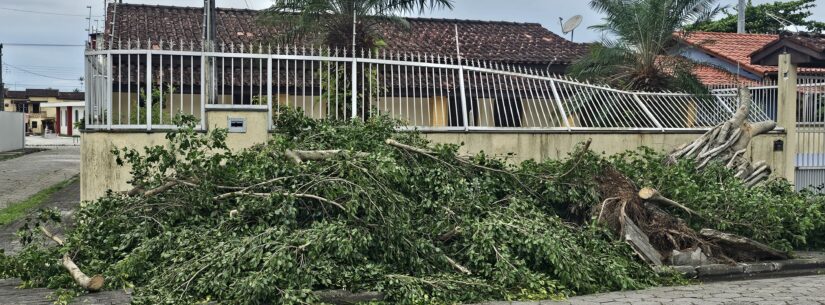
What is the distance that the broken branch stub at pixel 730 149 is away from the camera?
38.8ft

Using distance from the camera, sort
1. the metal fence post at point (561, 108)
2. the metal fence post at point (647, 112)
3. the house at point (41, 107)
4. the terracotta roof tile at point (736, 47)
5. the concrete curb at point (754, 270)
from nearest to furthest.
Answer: the concrete curb at point (754, 270) → the metal fence post at point (561, 108) → the metal fence post at point (647, 112) → the terracotta roof tile at point (736, 47) → the house at point (41, 107)

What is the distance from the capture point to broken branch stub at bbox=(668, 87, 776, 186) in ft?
38.8

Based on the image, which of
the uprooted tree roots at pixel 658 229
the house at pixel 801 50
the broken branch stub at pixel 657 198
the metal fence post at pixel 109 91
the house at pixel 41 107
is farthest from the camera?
the house at pixel 41 107

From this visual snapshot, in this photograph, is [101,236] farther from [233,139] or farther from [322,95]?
[322,95]

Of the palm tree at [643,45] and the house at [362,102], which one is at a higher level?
the palm tree at [643,45]

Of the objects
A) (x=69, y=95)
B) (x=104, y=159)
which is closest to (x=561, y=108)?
(x=104, y=159)

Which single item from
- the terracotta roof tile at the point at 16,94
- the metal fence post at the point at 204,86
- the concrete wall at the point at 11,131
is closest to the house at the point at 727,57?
the metal fence post at the point at 204,86

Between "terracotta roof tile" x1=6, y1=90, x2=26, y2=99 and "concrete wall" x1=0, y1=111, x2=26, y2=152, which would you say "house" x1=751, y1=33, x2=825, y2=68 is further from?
"terracotta roof tile" x1=6, y1=90, x2=26, y2=99

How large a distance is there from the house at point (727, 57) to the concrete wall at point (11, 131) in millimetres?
29603

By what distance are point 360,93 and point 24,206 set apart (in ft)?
24.3

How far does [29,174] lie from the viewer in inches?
882

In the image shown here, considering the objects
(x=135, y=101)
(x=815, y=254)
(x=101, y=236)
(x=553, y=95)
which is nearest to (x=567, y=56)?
(x=553, y=95)

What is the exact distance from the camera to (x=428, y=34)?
2681 centimetres

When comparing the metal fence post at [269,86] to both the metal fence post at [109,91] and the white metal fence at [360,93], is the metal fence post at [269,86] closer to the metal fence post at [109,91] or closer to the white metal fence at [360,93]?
the white metal fence at [360,93]
